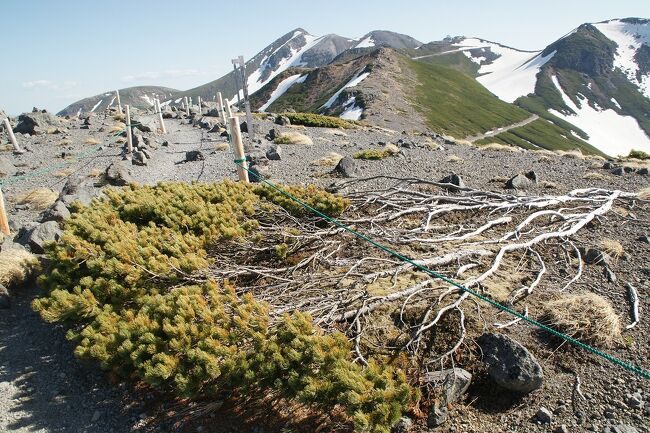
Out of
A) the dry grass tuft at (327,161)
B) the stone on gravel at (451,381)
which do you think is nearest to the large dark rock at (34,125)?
the dry grass tuft at (327,161)

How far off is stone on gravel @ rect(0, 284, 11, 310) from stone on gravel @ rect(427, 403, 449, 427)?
6212 millimetres

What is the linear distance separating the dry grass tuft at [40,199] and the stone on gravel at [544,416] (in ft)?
40.4

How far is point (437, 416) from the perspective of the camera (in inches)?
153

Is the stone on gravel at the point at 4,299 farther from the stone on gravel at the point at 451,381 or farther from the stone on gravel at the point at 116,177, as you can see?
the stone on gravel at the point at 116,177

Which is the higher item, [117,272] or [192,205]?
[192,205]

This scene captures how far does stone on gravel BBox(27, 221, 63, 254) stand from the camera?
23.1ft

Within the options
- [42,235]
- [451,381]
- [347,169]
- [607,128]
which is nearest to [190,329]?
[451,381]

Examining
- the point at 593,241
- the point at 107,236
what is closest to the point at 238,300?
the point at 107,236

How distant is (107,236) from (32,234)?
257cm

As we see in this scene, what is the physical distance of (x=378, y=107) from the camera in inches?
2459

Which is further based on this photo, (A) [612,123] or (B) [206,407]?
(A) [612,123]

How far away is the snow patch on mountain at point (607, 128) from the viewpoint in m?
105

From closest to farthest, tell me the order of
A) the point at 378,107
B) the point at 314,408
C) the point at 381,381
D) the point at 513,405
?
the point at 381,381
the point at 314,408
the point at 513,405
the point at 378,107

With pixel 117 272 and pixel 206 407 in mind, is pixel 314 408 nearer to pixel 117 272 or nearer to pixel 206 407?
pixel 206 407
